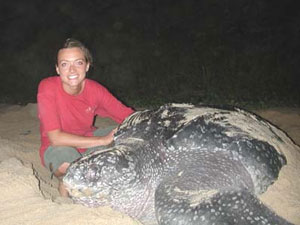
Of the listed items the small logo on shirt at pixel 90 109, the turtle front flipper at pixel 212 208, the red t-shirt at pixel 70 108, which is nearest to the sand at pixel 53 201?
the turtle front flipper at pixel 212 208

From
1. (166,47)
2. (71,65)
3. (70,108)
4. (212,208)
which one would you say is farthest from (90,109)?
(166,47)

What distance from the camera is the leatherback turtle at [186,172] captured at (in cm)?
122

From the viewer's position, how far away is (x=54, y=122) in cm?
180

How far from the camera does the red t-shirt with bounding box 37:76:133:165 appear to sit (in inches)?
71.8

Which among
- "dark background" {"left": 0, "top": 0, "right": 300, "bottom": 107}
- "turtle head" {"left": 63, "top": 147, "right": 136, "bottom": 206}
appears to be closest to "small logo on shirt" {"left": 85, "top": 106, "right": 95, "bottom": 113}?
"turtle head" {"left": 63, "top": 147, "right": 136, "bottom": 206}

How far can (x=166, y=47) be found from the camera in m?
7.53

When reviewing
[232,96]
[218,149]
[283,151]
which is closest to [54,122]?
[218,149]

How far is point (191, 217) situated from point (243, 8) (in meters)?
7.70

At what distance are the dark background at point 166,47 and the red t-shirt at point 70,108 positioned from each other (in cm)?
278

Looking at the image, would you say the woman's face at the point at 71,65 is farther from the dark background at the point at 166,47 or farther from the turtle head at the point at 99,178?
the dark background at the point at 166,47

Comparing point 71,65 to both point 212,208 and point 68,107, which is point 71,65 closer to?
point 68,107

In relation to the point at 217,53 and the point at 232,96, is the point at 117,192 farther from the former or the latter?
the point at 217,53

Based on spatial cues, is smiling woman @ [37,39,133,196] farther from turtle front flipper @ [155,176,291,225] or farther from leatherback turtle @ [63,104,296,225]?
turtle front flipper @ [155,176,291,225]

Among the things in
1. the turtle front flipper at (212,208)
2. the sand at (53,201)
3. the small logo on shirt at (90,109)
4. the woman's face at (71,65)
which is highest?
the woman's face at (71,65)
